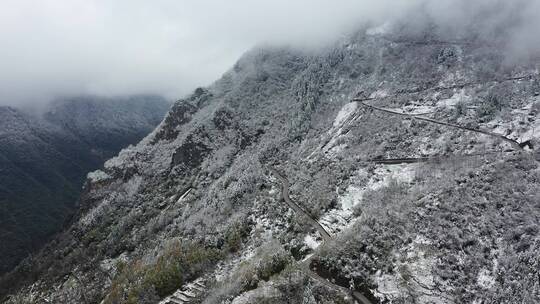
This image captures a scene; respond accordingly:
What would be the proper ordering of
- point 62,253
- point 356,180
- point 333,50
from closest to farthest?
point 356,180 < point 333,50 < point 62,253

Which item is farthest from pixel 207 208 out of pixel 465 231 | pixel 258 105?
pixel 465 231

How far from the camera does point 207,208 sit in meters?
138

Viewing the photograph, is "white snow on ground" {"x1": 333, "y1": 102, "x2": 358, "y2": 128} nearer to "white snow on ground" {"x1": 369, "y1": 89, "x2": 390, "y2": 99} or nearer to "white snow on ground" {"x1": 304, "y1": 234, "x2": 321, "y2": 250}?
"white snow on ground" {"x1": 369, "y1": 89, "x2": 390, "y2": 99}

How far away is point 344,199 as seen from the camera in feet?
325

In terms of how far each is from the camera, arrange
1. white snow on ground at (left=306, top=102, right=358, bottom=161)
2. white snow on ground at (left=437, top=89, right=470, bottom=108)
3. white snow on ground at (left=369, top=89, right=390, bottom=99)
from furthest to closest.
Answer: white snow on ground at (left=369, top=89, right=390, bottom=99)
white snow on ground at (left=306, top=102, right=358, bottom=161)
white snow on ground at (left=437, top=89, right=470, bottom=108)

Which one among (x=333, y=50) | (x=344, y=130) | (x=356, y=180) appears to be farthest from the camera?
(x=333, y=50)

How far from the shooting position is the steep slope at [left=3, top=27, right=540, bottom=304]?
226 ft

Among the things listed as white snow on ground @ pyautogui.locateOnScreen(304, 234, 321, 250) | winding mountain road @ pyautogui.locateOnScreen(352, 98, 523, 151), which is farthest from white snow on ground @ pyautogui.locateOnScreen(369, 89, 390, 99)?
white snow on ground @ pyautogui.locateOnScreen(304, 234, 321, 250)

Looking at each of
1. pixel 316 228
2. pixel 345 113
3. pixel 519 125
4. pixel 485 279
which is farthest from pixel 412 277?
pixel 345 113

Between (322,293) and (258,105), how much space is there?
431 feet

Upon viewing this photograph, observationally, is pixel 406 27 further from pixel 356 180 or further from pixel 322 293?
pixel 322 293

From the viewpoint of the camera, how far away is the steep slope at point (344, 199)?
2707 inches

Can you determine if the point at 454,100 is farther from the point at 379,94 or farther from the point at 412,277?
the point at 412,277

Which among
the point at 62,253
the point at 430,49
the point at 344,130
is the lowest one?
the point at 62,253
